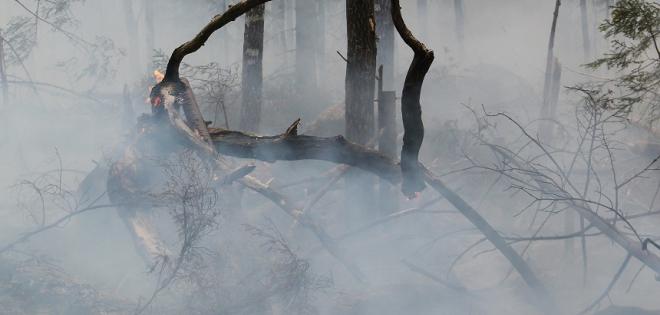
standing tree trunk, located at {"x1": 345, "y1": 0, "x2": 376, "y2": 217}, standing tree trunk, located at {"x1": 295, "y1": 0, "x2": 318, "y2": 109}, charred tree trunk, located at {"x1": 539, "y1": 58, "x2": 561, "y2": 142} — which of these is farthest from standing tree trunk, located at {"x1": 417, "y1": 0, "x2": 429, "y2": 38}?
standing tree trunk, located at {"x1": 345, "y1": 0, "x2": 376, "y2": 217}

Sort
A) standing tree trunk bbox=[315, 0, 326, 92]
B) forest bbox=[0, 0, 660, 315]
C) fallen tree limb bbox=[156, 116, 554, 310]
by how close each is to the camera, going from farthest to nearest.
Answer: standing tree trunk bbox=[315, 0, 326, 92] < forest bbox=[0, 0, 660, 315] < fallen tree limb bbox=[156, 116, 554, 310]

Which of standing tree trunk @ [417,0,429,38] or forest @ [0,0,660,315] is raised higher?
standing tree trunk @ [417,0,429,38]

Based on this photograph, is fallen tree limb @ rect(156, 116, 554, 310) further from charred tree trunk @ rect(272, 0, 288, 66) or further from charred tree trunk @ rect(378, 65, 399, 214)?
charred tree trunk @ rect(272, 0, 288, 66)

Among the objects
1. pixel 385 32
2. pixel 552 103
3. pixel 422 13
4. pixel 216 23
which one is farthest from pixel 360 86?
pixel 422 13

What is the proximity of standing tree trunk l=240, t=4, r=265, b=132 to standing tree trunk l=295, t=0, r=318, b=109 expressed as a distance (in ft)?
13.3

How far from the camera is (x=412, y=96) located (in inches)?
186

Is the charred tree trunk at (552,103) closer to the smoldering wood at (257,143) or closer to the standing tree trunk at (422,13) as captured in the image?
the smoldering wood at (257,143)

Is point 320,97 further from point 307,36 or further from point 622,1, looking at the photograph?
point 622,1

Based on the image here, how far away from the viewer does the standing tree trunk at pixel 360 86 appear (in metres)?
8.80

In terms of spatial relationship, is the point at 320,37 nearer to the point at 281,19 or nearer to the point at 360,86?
the point at 281,19

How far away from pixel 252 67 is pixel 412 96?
8189 millimetres

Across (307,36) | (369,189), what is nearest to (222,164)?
(369,189)

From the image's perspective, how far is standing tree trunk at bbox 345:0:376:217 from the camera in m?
8.80

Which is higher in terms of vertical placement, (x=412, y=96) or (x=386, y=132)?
(x=412, y=96)
